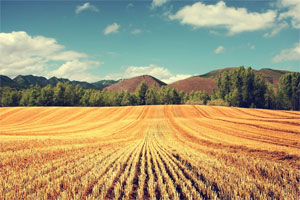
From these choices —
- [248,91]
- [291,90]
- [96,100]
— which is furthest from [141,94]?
[291,90]

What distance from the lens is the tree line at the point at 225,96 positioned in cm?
8256

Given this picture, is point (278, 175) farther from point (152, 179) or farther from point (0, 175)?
point (0, 175)

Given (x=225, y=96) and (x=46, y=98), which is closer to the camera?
(x=46, y=98)

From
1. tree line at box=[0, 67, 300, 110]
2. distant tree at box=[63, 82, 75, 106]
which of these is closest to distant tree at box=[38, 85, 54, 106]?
tree line at box=[0, 67, 300, 110]

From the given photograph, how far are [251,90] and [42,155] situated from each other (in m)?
94.8

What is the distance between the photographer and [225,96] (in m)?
90.9

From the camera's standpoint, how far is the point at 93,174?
22.2 feet

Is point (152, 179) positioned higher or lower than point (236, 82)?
lower

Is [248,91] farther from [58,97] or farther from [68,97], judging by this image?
[58,97]

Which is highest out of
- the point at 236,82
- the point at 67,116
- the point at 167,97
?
the point at 236,82

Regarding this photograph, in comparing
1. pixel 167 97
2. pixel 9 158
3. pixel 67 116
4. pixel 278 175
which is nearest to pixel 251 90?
pixel 167 97

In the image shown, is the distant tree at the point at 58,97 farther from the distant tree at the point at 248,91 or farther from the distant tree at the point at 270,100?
the distant tree at the point at 270,100

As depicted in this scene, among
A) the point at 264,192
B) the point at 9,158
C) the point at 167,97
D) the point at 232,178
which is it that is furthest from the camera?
the point at 167,97

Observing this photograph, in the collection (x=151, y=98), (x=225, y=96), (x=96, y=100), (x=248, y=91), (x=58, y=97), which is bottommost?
(x=96, y=100)
